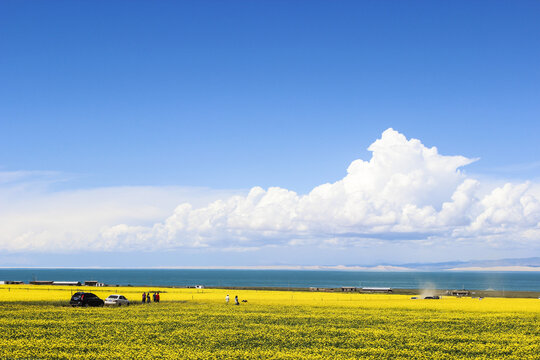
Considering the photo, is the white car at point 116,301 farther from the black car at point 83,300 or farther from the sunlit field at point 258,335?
the sunlit field at point 258,335

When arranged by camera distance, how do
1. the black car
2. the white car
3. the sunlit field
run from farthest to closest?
the white car → the black car → the sunlit field

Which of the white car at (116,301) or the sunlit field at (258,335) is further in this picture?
the white car at (116,301)

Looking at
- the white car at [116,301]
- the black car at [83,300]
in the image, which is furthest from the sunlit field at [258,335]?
the white car at [116,301]

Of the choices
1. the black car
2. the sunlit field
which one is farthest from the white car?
the sunlit field

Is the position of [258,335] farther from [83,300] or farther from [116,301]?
[116,301]

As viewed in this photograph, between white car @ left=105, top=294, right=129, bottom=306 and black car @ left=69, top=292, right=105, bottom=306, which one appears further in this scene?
white car @ left=105, top=294, right=129, bottom=306

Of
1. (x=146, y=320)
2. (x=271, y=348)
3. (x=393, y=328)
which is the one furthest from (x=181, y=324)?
(x=393, y=328)

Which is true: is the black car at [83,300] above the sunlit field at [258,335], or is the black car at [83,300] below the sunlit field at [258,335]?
above

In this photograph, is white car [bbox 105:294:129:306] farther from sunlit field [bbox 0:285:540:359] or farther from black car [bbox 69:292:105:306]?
sunlit field [bbox 0:285:540:359]

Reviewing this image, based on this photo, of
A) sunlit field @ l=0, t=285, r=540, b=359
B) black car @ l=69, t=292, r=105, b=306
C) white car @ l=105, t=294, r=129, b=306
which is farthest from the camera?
white car @ l=105, t=294, r=129, b=306

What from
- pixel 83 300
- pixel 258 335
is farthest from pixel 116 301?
pixel 258 335

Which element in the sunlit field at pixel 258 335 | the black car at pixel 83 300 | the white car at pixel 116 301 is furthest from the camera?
the white car at pixel 116 301

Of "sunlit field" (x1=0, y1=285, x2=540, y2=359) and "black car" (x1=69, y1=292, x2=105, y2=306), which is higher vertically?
"black car" (x1=69, y1=292, x2=105, y2=306)

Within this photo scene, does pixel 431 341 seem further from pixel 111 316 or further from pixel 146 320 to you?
pixel 111 316
